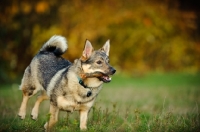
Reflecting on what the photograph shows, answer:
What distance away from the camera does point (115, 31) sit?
1845cm

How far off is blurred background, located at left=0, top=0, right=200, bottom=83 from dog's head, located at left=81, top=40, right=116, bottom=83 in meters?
8.02

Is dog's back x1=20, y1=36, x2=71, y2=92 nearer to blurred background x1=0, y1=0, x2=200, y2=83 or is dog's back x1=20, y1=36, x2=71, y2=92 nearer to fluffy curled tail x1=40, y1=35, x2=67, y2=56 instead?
fluffy curled tail x1=40, y1=35, x2=67, y2=56

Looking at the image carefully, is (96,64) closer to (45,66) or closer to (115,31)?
(45,66)

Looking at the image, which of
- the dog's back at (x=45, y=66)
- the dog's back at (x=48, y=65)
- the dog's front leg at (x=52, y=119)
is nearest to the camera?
the dog's front leg at (x=52, y=119)

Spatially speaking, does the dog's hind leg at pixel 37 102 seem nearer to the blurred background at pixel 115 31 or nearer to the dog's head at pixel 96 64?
the dog's head at pixel 96 64

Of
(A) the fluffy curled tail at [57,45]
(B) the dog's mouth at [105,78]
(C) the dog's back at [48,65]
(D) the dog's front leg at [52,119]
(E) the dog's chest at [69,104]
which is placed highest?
(A) the fluffy curled tail at [57,45]

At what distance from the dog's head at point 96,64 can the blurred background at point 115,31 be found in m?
8.02

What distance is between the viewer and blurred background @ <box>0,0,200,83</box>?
13789 millimetres

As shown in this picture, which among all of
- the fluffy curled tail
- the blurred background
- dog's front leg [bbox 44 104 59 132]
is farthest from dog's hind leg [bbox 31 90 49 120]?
the blurred background

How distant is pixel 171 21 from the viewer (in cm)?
1700

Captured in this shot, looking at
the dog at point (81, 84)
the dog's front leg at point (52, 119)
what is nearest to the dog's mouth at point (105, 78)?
the dog at point (81, 84)

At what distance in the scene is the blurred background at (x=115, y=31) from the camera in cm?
1379

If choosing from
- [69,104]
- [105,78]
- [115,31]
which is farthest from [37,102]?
Result: [115,31]

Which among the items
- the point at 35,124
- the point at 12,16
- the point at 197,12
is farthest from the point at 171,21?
the point at 35,124
